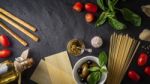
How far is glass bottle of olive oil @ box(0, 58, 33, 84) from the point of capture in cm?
149

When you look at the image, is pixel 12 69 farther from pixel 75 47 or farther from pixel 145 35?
pixel 145 35

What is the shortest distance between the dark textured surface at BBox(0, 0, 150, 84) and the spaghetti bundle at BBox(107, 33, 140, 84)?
32mm

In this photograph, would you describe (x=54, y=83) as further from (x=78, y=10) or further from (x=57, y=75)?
(x=78, y=10)

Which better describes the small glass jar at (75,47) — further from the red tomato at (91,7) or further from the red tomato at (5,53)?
the red tomato at (5,53)

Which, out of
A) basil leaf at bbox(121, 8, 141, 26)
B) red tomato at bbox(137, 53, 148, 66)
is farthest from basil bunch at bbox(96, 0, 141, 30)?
red tomato at bbox(137, 53, 148, 66)

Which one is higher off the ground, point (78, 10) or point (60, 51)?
point (78, 10)

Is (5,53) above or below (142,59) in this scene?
above

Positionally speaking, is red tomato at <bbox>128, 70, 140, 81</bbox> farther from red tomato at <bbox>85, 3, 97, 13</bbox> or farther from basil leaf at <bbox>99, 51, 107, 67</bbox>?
red tomato at <bbox>85, 3, 97, 13</bbox>

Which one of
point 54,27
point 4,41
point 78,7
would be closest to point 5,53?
point 4,41

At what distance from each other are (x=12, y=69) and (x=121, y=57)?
41 cm

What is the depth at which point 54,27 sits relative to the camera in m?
1.55

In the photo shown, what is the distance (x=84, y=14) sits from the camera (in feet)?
5.04

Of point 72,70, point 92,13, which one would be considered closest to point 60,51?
point 72,70

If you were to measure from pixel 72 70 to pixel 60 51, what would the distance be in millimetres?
89
